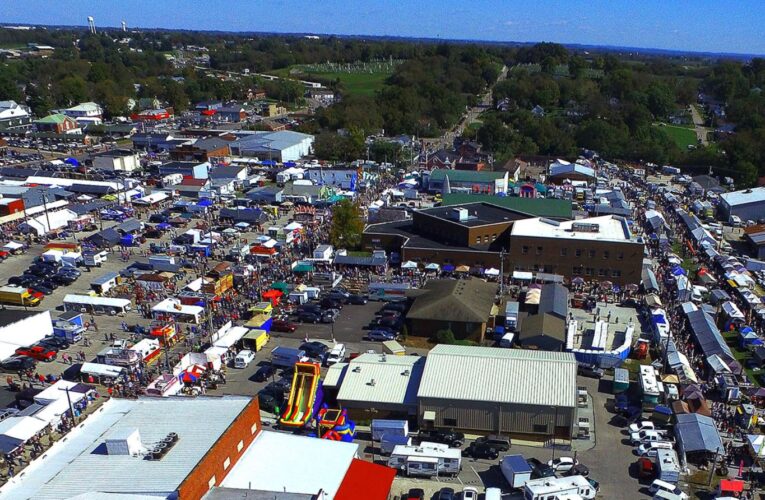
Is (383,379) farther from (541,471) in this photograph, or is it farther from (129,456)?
(129,456)

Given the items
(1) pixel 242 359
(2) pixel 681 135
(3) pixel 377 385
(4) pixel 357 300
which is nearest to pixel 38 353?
(1) pixel 242 359

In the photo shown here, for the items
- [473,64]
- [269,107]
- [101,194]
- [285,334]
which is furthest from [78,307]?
[473,64]

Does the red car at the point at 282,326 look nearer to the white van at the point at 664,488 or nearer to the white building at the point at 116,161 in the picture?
the white van at the point at 664,488

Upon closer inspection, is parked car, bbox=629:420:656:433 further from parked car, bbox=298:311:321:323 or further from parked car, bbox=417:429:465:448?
parked car, bbox=298:311:321:323

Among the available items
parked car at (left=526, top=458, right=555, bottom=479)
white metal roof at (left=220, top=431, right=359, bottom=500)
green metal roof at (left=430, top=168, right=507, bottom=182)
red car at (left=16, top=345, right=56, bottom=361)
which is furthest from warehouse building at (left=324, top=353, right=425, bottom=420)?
green metal roof at (left=430, top=168, right=507, bottom=182)

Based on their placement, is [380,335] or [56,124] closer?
[380,335]

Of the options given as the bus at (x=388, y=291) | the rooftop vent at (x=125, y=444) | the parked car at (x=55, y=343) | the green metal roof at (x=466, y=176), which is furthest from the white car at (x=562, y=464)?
the green metal roof at (x=466, y=176)
